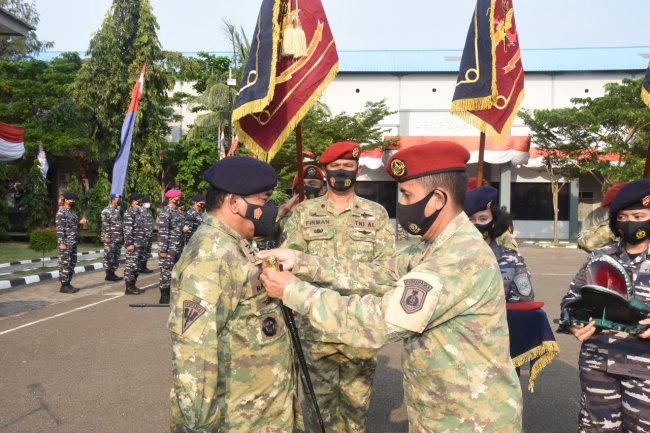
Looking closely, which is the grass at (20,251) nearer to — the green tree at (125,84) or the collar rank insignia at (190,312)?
the green tree at (125,84)

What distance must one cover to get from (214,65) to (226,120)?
5.44 meters

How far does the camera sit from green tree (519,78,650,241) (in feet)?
63.6

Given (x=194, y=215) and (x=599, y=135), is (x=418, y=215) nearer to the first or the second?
(x=194, y=215)

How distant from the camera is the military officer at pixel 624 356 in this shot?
2.82 m

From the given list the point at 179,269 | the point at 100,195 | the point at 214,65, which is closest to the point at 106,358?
the point at 179,269

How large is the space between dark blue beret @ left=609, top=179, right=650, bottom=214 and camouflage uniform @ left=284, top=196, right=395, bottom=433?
139 cm

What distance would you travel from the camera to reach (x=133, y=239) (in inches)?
415

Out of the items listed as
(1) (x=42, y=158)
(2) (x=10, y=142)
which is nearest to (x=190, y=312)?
(2) (x=10, y=142)

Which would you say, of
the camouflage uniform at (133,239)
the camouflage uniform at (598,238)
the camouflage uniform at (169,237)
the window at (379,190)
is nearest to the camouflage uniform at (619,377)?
the camouflage uniform at (598,238)

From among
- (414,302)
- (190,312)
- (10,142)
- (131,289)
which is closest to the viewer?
(414,302)

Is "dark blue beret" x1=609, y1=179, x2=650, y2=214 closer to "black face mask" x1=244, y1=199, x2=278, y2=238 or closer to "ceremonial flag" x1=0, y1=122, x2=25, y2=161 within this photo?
"black face mask" x1=244, y1=199, x2=278, y2=238

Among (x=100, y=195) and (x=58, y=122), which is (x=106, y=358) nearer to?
(x=100, y=195)

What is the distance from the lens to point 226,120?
21.3m

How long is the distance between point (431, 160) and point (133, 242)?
370 inches
